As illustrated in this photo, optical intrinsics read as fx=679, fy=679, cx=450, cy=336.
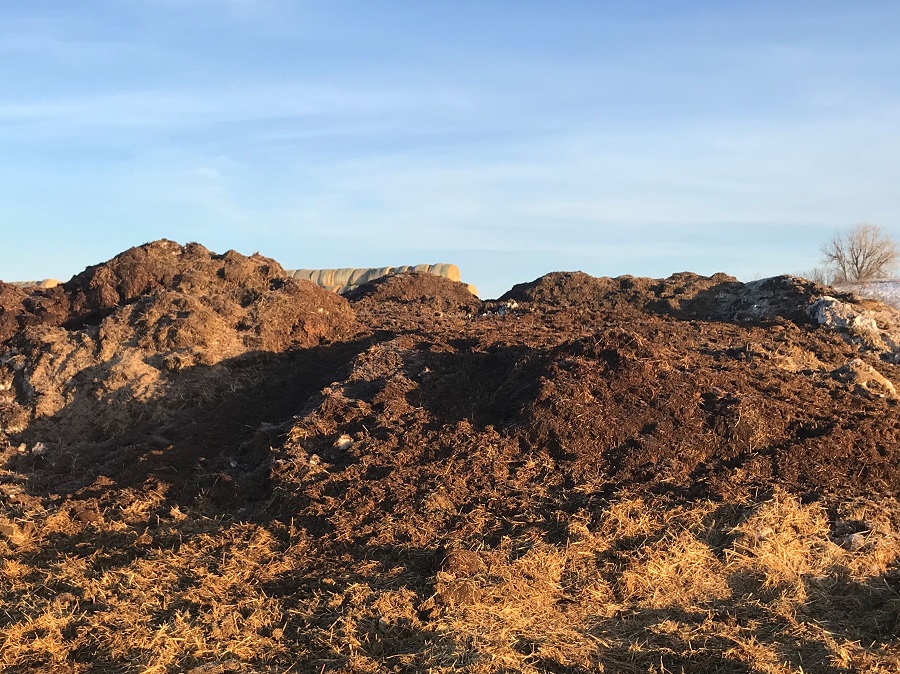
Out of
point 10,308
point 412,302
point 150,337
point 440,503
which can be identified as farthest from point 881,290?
point 10,308

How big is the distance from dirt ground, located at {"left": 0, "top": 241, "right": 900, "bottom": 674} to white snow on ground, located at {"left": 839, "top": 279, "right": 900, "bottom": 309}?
30.7 ft

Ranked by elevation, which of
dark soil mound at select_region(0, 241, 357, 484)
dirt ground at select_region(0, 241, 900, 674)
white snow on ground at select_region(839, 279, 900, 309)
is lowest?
dirt ground at select_region(0, 241, 900, 674)

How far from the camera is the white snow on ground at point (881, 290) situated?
57.9ft

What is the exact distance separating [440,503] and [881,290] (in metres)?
18.1

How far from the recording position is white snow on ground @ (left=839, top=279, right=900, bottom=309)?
17.7 metres

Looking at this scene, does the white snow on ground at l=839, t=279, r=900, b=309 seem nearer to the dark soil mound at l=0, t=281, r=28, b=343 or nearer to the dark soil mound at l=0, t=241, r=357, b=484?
the dark soil mound at l=0, t=241, r=357, b=484

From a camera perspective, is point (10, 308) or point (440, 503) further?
point (10, 308)

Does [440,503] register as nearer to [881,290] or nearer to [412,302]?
[412,302]

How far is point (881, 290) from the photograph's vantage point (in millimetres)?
18859

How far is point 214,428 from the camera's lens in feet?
27.1

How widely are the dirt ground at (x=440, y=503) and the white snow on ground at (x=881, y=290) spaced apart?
935 cm

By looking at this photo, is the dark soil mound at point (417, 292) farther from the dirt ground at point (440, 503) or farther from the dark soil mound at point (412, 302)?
the dirt ground at point (440, 503)

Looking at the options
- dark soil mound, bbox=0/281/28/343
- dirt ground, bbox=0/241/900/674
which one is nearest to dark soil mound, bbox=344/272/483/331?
dirt ground, bbox=0/241/900/674

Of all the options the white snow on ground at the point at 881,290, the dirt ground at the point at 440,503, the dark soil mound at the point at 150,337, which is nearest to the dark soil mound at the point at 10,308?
the dark soil mound at the point at 150,337
